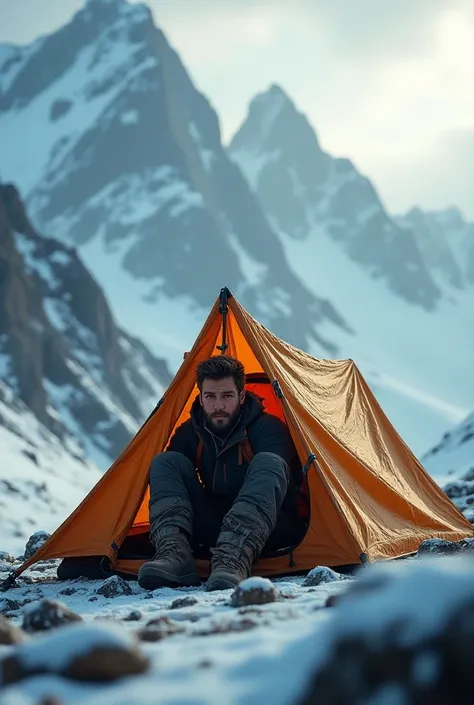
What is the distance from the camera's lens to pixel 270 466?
5.73 m

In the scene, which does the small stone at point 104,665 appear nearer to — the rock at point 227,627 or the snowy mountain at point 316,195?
the rock at point 227,627

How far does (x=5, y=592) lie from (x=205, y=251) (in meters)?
113

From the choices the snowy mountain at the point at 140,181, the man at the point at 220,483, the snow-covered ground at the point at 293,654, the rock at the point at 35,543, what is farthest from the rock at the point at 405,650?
the snowy mountain at the point at 140,181

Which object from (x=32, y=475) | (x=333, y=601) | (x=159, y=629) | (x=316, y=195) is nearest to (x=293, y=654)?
(x=159, y=629)

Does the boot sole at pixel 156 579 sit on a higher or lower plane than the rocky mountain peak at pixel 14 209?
lower

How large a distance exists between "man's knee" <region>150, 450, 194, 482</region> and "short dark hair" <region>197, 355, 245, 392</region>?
1.61ft

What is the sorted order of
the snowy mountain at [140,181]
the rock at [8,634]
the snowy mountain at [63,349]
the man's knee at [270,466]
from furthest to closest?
the snowy mountain at [140,181]
the snowy mountain at [63,349]
the man's knee at [270,466]
the rock at [8,634]

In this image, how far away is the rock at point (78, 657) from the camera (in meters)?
2.35

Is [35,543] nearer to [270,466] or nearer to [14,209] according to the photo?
[270,466]

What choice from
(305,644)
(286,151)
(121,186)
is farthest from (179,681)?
(286,151)

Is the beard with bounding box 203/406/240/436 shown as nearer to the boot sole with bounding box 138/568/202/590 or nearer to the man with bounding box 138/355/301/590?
the man with bounding box 138/355/301/590

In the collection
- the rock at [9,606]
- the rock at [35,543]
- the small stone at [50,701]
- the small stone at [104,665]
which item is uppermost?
the rock at [35,543]

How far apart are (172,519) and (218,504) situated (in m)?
0.57

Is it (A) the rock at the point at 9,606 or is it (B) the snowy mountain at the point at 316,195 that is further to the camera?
(B) the snowy mountain at the point at 316,195
